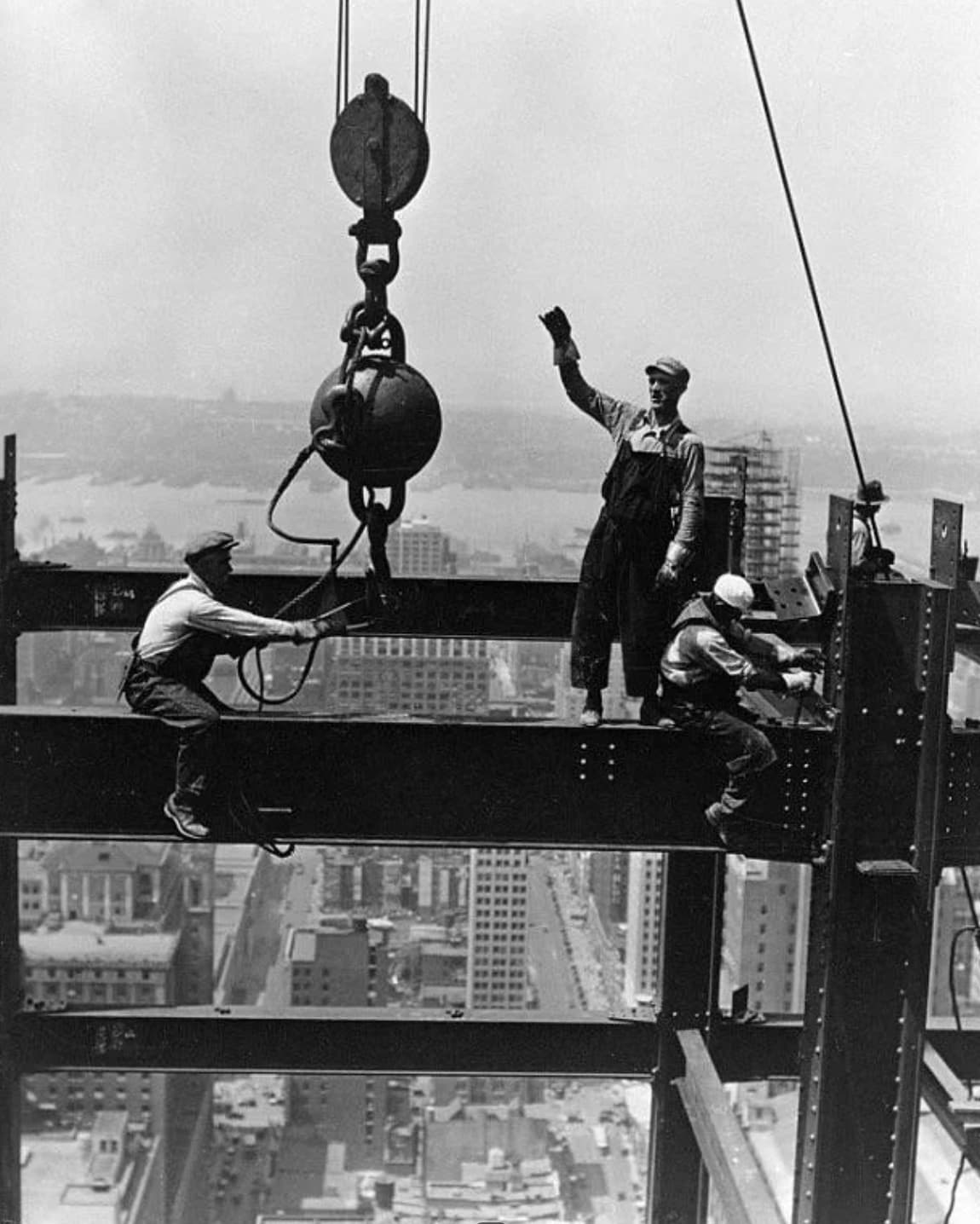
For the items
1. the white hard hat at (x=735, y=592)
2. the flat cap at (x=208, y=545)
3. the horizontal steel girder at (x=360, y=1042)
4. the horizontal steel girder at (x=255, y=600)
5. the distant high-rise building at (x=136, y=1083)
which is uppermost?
the flat cap at (x=208, y=545)

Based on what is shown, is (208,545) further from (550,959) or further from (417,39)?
(550,959)

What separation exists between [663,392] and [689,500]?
23.8 inches

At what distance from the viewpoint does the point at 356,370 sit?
7172 millimetres

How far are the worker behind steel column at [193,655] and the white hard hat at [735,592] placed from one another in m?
2.02

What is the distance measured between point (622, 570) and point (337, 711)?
1861 millimetres

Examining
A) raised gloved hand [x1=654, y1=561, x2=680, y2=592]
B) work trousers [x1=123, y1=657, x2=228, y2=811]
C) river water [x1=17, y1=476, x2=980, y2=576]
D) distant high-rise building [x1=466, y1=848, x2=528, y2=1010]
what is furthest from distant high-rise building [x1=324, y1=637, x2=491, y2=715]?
work trousers [x1=123, y1=657, x2=228, y2=811]

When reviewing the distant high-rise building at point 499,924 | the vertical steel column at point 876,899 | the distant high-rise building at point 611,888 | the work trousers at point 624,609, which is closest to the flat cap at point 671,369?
the work trousers at point 624,609

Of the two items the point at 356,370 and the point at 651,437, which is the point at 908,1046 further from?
the point at 356,370

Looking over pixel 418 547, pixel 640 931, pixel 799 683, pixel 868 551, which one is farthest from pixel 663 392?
pixel 640 931

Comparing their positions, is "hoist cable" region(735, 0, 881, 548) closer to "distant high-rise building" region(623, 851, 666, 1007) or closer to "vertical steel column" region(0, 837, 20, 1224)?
"vertical steel column" region(0, 837, 20, 1224)

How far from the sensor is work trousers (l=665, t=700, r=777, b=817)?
6.84 metres

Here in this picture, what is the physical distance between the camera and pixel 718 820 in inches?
271

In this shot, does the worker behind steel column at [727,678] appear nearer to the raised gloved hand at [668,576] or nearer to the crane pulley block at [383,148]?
the raised gloved hand at [668,576]

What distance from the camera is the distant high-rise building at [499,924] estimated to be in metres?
25.2
